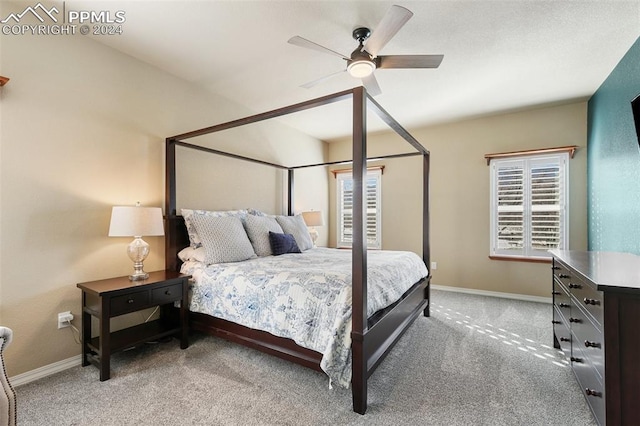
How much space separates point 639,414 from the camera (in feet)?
4.35

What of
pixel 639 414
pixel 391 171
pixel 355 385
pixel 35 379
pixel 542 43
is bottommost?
pixel 35 379

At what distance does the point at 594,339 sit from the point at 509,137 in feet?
11.3

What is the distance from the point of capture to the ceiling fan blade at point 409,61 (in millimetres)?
2137

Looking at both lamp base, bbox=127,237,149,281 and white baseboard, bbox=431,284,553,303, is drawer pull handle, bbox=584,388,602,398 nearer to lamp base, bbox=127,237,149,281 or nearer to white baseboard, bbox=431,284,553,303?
white baseboard, bbox=431,284,553,303

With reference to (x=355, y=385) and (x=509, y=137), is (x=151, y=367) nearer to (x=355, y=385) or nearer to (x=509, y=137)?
(x=355, y=385)

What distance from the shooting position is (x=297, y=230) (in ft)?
12.7

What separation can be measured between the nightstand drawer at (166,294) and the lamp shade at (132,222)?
1.52 feet

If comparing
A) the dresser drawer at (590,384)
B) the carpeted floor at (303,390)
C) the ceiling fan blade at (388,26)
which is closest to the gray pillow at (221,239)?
the carpeted floor at (303,390)

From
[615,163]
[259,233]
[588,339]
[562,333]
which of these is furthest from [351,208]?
[588,339]

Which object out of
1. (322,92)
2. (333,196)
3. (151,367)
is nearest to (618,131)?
(322,92)

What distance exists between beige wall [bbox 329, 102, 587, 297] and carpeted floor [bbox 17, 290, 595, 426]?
1.72 metres

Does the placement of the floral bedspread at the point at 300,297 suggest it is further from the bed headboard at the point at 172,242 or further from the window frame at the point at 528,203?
the window frame at the point at 528,203

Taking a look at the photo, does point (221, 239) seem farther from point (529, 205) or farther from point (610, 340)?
point (529, 205)

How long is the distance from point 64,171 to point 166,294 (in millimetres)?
1239
